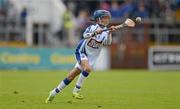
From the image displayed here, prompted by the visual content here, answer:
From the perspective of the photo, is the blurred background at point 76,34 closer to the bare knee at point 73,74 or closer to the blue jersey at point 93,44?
the blue jersey at point 93,44

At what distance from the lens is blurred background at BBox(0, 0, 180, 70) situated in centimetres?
3859

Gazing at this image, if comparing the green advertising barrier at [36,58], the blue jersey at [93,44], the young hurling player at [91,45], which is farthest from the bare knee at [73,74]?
the green advertising barrier at [36,58]

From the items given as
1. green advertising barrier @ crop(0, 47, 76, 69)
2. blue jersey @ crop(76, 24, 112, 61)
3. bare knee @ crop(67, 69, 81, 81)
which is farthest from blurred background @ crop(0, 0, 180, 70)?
bare knee @ crop(67, 69, 81, 81)

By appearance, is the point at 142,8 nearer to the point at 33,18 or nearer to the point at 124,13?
the point at 124,13

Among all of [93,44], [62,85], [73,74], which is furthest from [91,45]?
[62,85]

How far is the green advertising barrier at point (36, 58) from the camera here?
37.8 meters

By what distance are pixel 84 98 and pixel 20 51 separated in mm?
19420

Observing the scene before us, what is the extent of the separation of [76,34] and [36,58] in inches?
140

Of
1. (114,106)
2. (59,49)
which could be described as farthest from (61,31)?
(114,106)

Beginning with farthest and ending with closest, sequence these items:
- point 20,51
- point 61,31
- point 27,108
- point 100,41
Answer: point 61,31
point 20,51
point 100,41
point 27,108

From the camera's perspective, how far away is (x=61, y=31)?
40438 millimetres

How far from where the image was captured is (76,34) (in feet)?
134

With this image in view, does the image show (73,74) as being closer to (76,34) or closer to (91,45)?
(91,45)

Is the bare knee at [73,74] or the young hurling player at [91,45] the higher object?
the young hurling player at [91,45]
